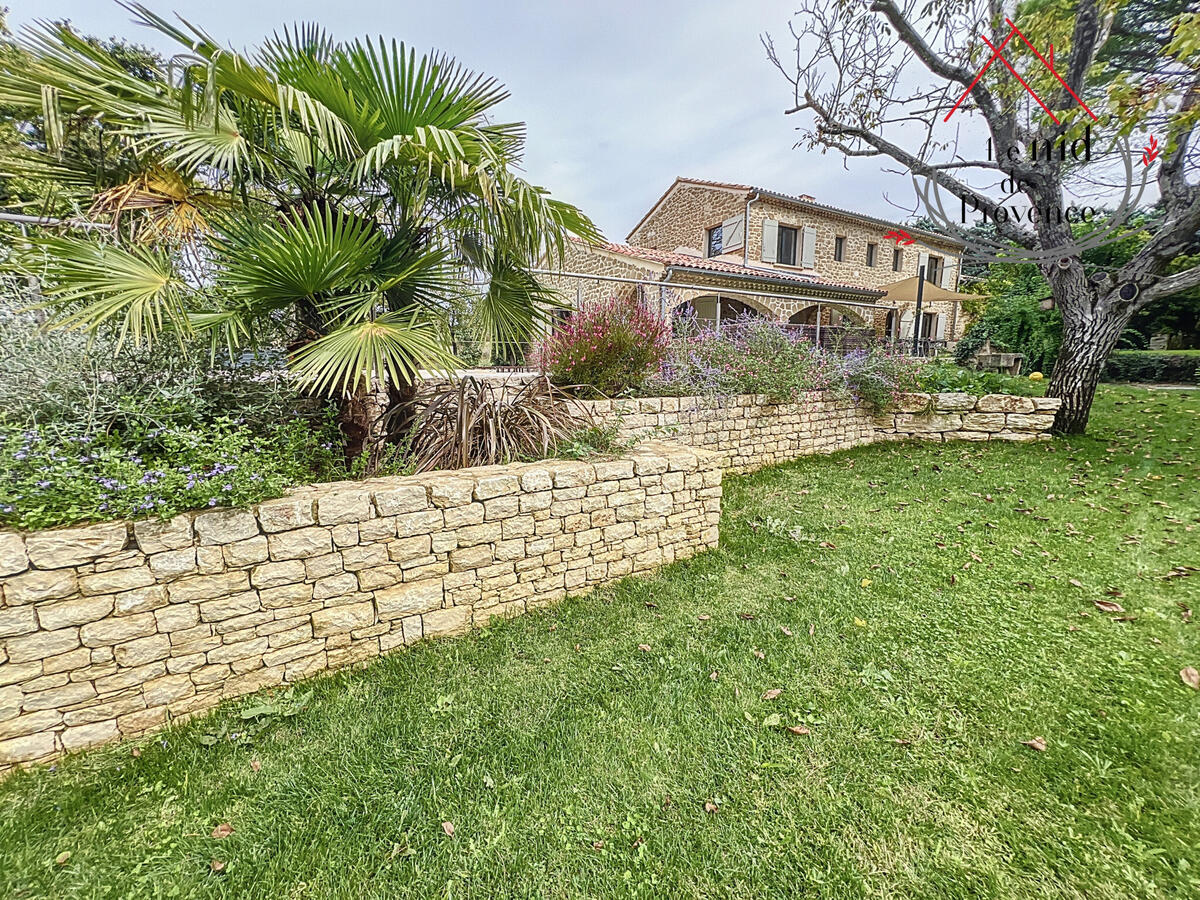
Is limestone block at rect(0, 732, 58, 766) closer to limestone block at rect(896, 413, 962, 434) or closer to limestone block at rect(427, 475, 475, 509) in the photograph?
limestone block at rect(427, 475, 475, 509)

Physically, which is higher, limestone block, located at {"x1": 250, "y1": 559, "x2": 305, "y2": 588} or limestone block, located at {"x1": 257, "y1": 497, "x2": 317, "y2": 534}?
limestone block, located at {"x1": 257, "y1": 497, "x2": 317, "y2": 534}

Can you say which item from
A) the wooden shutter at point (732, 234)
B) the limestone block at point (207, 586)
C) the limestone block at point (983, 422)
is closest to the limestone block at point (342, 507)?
the limestone block at point (207, 586)

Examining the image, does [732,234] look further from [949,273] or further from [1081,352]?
[949,273]

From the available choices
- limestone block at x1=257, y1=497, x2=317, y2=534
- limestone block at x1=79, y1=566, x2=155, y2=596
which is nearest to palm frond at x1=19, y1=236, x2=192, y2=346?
limestone block at x1=257, y1=497, x2=317, y2=534

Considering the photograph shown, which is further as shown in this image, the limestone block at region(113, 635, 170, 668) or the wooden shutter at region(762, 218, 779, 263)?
the wooden shutter at region(762, 218, 779, 263)

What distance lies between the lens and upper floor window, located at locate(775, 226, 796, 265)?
638 inches

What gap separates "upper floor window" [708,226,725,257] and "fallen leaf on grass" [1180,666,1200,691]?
16464mm

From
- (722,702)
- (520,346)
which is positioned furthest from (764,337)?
(722,702)

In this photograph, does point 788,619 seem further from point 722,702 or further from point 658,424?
point 658,424

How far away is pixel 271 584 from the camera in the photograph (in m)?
2.41

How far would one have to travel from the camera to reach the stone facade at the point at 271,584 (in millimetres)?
1981

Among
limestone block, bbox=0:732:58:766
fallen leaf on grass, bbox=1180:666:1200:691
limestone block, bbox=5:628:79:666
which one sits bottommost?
fallen leaf on grass, bbox=1180:666:1200:691

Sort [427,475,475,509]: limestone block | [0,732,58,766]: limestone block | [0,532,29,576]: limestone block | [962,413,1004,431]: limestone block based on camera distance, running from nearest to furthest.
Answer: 1. [0,532,29,576]: limestone block
2. [0,732,58,766]: limestone block
3. [427,475,475,509]: limestone block
4. [962,413,1004,431]: limestone block

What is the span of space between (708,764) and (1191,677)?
279cm
